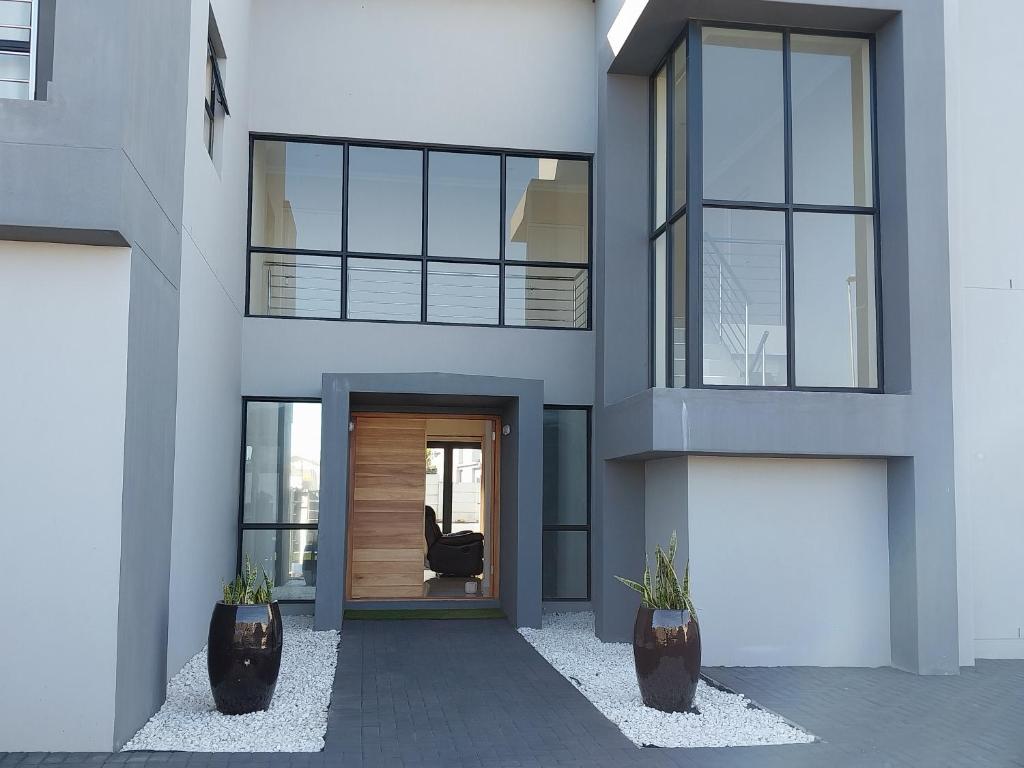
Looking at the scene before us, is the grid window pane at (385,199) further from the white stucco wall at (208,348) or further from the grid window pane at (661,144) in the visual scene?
the grid window pane at (661,144)

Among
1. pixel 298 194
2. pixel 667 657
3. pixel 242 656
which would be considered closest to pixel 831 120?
pixel 667 657

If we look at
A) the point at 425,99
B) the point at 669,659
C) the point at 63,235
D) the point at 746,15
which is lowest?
the point at 669,659

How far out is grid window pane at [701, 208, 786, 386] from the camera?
8852mm

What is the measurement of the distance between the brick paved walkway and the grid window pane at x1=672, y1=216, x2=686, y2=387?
2.66 metres

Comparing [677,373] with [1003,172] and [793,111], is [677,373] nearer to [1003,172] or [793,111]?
[793,111]

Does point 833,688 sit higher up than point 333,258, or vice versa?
point 333,258

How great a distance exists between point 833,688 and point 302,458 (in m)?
6.21

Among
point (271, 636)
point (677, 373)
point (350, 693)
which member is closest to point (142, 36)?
point (271, 636)

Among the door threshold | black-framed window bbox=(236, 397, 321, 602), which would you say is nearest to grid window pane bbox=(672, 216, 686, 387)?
the door threshold

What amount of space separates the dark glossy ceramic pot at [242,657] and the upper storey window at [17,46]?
132 inches

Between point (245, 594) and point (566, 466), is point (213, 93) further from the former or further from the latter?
point (566, 466)

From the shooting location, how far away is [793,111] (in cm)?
906

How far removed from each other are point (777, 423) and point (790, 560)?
1.24m

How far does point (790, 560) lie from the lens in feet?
28.8
